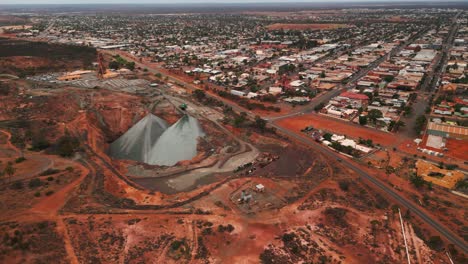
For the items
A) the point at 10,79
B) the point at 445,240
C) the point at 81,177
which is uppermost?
the point at 10,79

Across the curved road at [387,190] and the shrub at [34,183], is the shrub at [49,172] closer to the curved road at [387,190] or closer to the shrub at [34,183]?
the shrub at [34,183]

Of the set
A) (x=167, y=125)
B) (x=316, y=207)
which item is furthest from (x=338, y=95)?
(x=316, y=207)

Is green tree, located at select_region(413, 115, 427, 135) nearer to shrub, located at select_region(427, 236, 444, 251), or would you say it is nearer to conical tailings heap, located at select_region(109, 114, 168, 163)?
shrub, located at select_region(427, 236, 444, 251)

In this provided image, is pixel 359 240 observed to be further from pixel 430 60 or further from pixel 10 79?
pixel 430 60

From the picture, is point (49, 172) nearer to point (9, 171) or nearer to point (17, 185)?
point (17, 185)

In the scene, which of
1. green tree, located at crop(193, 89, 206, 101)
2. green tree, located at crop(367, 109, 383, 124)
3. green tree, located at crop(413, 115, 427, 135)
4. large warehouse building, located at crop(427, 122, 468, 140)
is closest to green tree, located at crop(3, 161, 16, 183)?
green tree, located at crop(193, 89, 206, 101)

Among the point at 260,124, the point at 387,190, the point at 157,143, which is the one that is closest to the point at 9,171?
the point at 157,143

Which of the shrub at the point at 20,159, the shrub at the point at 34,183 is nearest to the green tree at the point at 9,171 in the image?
the shrub at the point at 34,183
